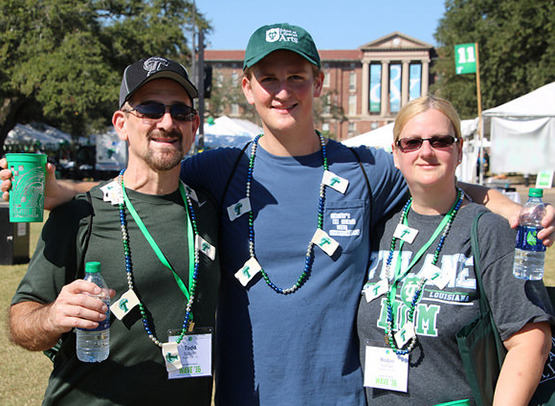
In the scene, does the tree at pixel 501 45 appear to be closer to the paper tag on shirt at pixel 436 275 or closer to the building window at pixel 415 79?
the paper tag on shirt at pixel 436 275

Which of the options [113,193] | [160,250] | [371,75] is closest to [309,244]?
[160,250]

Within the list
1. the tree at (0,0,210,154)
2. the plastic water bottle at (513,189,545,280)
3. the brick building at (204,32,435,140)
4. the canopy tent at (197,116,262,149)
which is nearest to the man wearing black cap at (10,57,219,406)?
the plastic water bottle at (513,189,545,280)

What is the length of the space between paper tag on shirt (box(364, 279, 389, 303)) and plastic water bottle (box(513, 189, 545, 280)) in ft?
1.83

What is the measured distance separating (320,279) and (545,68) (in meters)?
25.3

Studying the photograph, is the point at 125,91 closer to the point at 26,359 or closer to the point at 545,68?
the point at 26,359

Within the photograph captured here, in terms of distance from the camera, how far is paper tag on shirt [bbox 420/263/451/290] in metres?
2.24

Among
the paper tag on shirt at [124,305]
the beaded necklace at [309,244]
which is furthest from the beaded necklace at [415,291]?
the paper tag on shirt at [124,305]

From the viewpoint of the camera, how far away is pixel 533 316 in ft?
6.72

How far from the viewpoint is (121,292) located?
218 cm

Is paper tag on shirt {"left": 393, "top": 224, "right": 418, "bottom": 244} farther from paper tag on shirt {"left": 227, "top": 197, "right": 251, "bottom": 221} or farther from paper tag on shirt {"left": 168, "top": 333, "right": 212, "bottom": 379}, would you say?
paper tag on shirt {"left": 168, "top": 333, "right": 212, "bottom": 379}

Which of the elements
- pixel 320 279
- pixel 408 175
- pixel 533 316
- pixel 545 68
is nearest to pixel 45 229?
pixel 320 279

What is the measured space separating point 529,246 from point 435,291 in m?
0.42

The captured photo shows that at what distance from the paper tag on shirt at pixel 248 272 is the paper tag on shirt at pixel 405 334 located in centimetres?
70

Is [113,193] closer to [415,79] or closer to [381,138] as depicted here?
[381,138]
